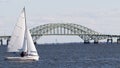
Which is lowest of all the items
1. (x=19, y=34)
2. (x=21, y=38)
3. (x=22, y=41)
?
(x=22, y=41)

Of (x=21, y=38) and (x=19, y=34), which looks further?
(x=21, y=38)

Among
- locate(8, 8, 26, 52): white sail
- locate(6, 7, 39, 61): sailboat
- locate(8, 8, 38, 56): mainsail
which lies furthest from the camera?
locate(8, 8, 38, 56): mainsail

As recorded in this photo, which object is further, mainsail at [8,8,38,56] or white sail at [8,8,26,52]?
mainsail at [8,8,38,56]

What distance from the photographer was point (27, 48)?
3701 inches

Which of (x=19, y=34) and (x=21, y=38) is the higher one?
(x=19, y=34)

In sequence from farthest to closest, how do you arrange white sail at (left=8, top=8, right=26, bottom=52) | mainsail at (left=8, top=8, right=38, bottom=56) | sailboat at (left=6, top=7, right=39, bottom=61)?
1. mainsail at (left=8, top=8, right=38, bottom=56)
2. white sail at (left=8, top=8, right=26, bottom=52)
3. sailboat at (left=6, top=7, right=39, bottom=61)

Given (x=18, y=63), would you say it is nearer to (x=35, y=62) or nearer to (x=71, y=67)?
(x=35, y=62)

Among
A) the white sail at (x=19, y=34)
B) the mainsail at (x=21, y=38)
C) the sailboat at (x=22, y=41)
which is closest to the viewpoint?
the sailboat at (x=22, y=41)

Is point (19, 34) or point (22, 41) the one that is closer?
point (19, 34)

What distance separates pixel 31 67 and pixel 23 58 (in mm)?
8063

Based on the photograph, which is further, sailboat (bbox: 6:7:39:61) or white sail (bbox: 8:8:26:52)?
white sail (bbox: 8:8:26:52)

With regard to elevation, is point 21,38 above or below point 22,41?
above

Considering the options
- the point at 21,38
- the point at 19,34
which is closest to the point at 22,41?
the point at 21,38

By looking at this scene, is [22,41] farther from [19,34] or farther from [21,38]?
[19,34]
